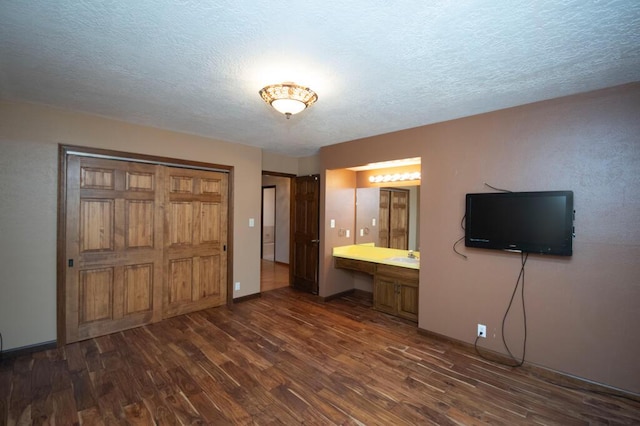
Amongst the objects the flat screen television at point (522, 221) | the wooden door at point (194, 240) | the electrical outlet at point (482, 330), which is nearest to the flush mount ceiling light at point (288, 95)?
the flat screen television at point (522, 221)

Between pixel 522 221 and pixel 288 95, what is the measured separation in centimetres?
251

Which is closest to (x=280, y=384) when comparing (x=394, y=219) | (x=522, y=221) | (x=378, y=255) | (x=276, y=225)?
(x=378, y=255)

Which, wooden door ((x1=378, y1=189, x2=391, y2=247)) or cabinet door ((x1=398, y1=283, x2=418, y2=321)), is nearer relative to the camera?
cabinet door ((x1=398, y1=283, x2=418, y2=321))

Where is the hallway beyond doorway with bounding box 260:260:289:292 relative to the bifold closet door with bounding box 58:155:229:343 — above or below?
below

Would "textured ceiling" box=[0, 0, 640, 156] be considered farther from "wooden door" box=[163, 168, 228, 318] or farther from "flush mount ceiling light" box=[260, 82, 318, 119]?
"wooden door" box=[163, 168, 228, 318]

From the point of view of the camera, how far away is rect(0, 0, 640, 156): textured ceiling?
1463 millimetres

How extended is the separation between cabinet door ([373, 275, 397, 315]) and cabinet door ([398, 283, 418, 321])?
0.32ft

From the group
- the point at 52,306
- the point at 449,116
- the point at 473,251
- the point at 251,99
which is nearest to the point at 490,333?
the point at 473,251

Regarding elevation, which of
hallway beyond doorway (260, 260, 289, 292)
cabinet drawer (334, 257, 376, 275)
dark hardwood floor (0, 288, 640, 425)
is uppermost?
cabinet drawer (334, 257, 376, 275)

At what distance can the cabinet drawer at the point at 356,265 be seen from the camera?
13.6ft

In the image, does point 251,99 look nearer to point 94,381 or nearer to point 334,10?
point 334,10

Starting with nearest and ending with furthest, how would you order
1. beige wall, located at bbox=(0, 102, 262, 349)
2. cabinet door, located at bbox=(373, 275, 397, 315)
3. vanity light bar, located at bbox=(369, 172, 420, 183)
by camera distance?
beige wall, located at bbox=(0, 102, 262, 349)
cabinet door, located at bbox=(373, 275, 397, 315)
vanity light bar, located at bbox=(369, 172, 420, 183)

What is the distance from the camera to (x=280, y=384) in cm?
237

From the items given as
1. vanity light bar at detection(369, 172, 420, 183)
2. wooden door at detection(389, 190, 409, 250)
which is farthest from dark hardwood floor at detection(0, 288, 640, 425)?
vanity light bar at detection(369, 172, 420, 183)
